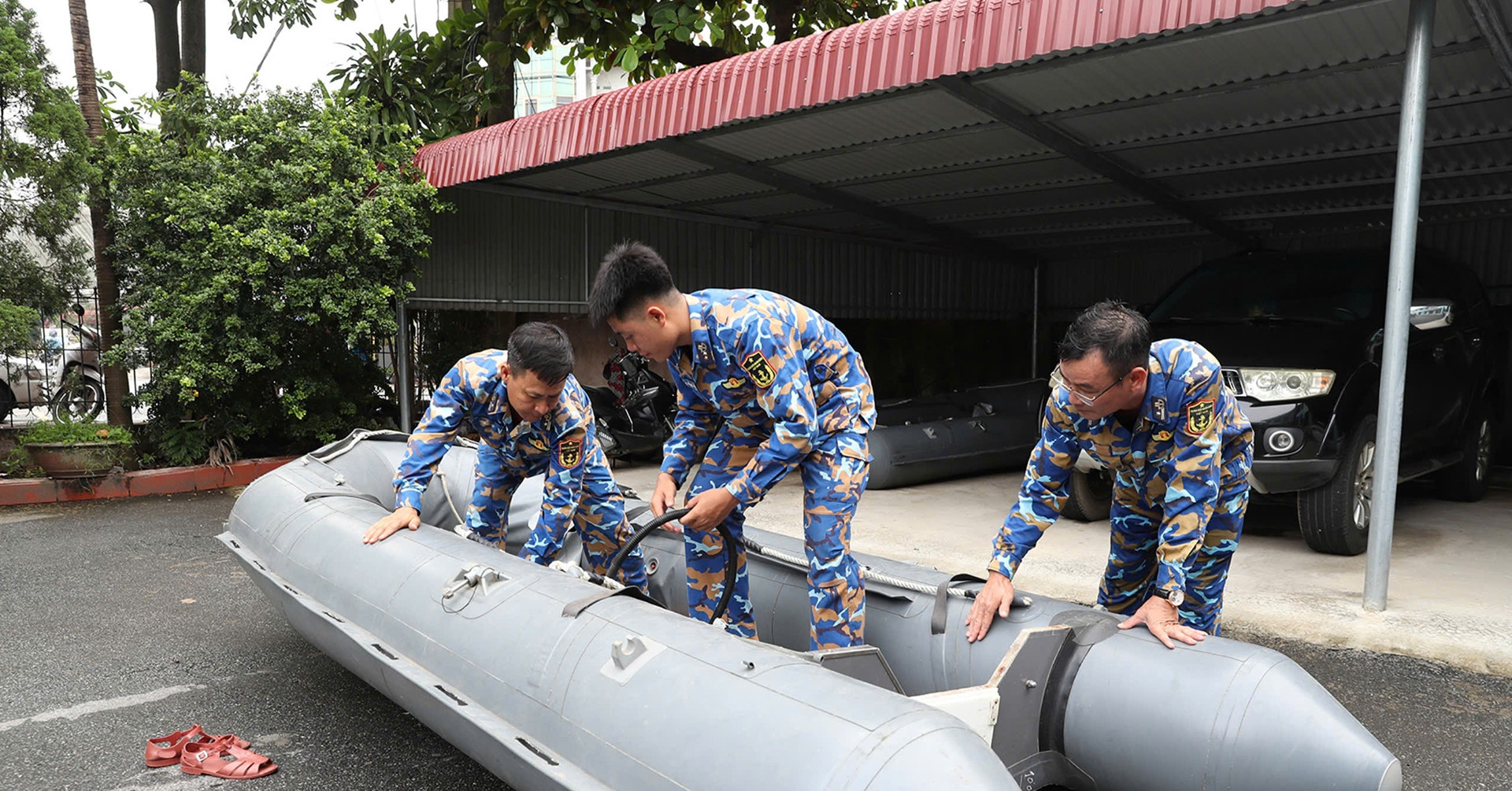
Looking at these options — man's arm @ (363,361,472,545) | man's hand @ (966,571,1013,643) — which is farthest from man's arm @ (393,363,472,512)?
man's hand @ (966,571,1013,643)

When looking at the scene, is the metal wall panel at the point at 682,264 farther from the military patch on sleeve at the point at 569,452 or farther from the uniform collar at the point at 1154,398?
the uniform collar at the point at 1154,398

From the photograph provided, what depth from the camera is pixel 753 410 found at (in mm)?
2848

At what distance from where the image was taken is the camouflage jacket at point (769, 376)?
257 cm

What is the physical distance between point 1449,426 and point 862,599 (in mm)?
4907

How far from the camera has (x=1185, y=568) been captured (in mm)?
2314

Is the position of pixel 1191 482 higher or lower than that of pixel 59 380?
higher

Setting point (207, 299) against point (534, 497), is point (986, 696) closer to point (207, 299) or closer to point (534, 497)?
point (534, 497)

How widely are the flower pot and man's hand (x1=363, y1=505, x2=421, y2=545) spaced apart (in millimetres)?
5195

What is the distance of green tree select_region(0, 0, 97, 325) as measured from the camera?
6.97 m

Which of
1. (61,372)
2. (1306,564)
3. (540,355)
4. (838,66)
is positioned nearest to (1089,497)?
(1306,564)

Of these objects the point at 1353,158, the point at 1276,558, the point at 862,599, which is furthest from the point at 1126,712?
the point at 1353,158

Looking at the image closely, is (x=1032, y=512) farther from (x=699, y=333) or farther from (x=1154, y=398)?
(x=699, y=333)

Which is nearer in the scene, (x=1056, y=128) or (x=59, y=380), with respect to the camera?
(x=1056, y=128)

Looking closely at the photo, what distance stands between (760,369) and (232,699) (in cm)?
242
